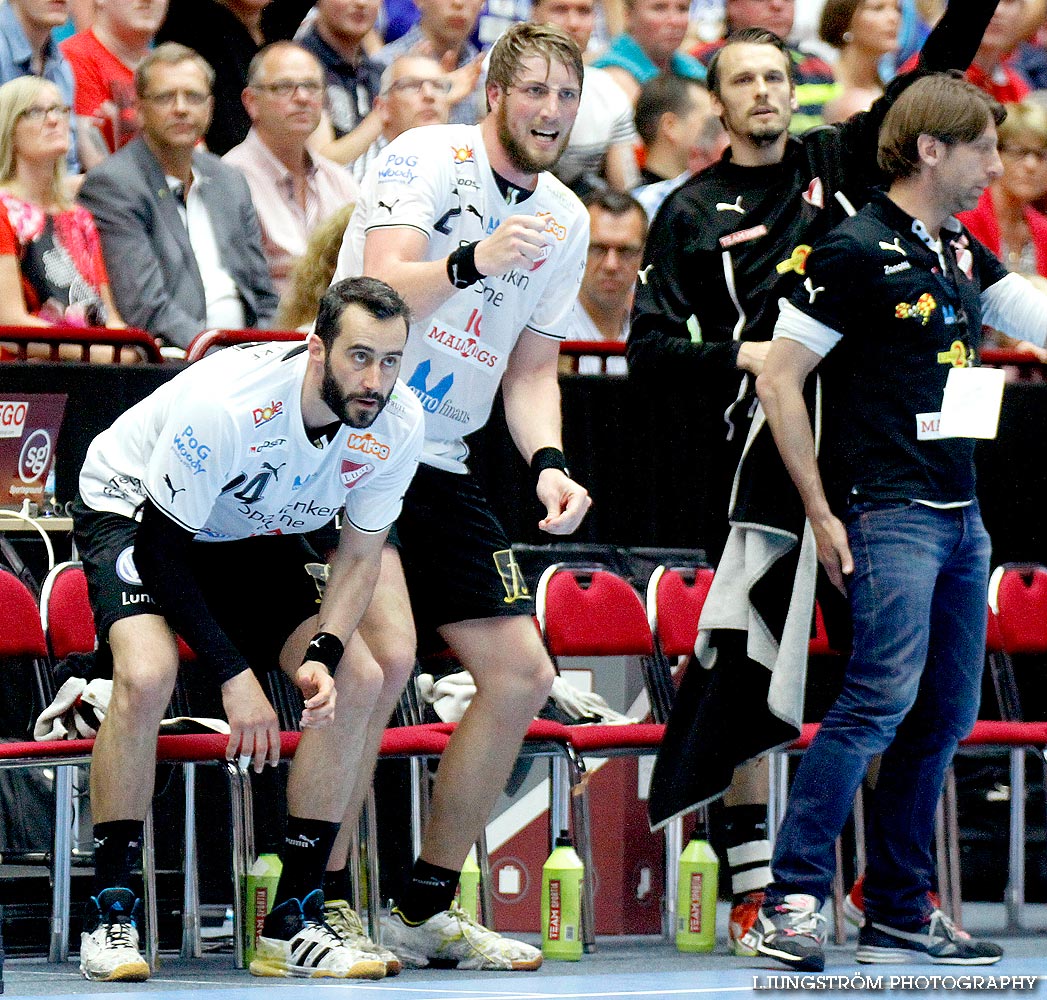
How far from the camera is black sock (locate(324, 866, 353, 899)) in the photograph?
14.8ft

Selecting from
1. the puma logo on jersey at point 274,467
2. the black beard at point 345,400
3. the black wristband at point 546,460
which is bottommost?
the puma logo on jersey at point 274,467

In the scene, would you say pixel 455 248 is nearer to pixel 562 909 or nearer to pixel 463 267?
pixel 463 267

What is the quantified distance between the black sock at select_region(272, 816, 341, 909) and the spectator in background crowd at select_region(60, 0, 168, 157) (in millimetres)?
3038

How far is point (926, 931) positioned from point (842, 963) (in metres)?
0.21

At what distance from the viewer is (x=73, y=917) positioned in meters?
5.07

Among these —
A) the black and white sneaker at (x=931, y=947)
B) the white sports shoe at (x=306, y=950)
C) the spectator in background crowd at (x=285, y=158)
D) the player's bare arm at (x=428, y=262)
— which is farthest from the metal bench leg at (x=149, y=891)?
the spectator in background crowd at (x=285, y=158)

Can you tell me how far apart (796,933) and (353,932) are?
0.96 metres

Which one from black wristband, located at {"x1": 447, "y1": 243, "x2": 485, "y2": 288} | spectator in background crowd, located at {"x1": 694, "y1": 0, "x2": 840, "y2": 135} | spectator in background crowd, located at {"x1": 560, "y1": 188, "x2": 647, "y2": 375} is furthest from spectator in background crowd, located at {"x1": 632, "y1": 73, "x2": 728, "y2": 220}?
black wristband, located at {"x1": 447, "y1": 243, "x2": 485, "y2": 288}

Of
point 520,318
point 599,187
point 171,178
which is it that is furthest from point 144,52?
point 520,318

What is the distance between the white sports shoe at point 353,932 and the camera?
4332 mm

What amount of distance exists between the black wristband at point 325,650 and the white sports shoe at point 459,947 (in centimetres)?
80

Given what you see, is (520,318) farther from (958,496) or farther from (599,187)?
(599,187)

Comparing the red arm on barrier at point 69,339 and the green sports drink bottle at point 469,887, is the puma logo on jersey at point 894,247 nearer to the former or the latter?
the green sports drink bottle at point 469,887

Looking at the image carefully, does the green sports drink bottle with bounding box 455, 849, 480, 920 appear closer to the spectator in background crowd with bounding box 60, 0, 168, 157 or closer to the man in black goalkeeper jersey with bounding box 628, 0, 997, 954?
the man in black goalkeeper jersey with bounding box 628, 0, 997, 954
